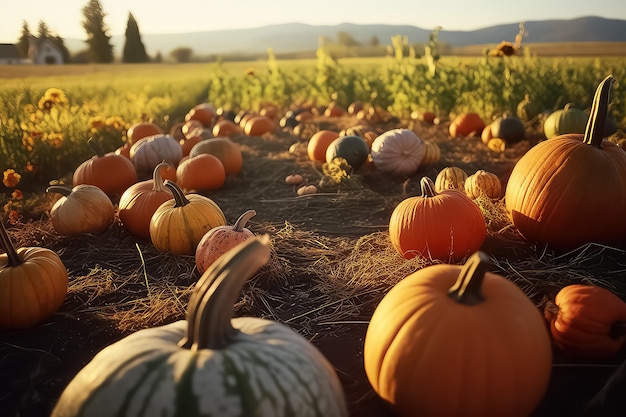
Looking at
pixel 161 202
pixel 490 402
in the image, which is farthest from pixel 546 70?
pixel 490 402

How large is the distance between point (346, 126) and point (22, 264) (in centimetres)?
808

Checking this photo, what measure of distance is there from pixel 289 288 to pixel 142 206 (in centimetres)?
196

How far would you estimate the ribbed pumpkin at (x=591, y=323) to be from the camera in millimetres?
2436

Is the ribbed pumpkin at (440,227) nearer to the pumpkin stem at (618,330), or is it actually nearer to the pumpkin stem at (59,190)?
the pumpkin stem at (618,330)

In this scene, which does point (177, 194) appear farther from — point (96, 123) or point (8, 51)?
point (8, 51)

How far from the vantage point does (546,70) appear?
1048 cm

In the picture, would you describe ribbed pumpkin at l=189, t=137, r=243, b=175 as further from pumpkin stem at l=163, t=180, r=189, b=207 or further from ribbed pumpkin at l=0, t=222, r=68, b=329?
ribbed pumpkin at l=0, t=222, r=68, b=329

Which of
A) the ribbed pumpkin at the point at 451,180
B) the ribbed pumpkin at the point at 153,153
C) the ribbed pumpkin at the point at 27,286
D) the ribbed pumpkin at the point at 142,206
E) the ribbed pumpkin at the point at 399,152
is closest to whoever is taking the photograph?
the ribbed pumpkin at the point at 27,286

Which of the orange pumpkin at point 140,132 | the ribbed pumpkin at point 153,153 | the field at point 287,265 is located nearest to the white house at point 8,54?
the field at point 287,265

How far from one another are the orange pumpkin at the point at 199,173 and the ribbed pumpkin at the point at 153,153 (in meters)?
1.03

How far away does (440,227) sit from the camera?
3.53 m

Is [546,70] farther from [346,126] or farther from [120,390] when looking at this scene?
[120,390]

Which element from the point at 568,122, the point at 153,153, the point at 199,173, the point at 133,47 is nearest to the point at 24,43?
the point at 153,153

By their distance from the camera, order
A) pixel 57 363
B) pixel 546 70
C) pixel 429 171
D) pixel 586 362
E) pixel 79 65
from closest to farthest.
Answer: pixel 586 362, pixel 57 363, pixel 429 171, pixel 546 70, pixel 79 65
